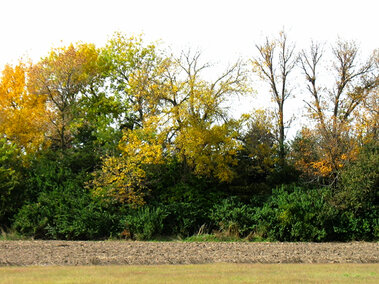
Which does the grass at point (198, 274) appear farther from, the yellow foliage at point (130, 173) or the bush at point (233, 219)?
the yellow foliage at point (130, 173)

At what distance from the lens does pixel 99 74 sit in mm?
43062

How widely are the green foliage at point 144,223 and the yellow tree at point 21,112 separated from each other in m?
10.1

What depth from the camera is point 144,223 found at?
28.9 metres

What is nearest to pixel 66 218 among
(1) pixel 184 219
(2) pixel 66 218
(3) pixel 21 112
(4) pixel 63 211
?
(2) pixel 66 218

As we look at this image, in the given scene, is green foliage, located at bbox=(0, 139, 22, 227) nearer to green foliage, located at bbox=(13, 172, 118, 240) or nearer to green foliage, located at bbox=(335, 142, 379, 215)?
green foliage, located at bbox=(13, 172, 118, 240)

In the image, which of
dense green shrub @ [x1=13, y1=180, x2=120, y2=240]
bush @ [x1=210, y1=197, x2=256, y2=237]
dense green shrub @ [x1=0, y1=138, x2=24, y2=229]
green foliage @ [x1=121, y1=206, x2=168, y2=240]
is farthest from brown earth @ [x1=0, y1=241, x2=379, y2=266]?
dense green shrub @ [x1=0, y1=138, x2=24, y2=229]

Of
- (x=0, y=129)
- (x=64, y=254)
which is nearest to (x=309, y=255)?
(x=64, y=254)

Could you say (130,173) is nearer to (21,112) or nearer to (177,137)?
(177,137)

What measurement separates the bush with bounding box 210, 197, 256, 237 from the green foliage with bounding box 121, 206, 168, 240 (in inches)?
112

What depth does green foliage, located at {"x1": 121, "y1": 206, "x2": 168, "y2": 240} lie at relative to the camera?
28.6m

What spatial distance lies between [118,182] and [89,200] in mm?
2135

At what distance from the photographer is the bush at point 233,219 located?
28.9 metres

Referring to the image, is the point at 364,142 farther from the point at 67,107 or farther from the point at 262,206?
the point at 67,107

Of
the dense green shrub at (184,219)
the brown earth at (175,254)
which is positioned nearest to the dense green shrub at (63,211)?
the dense green shrub at (184,219)
